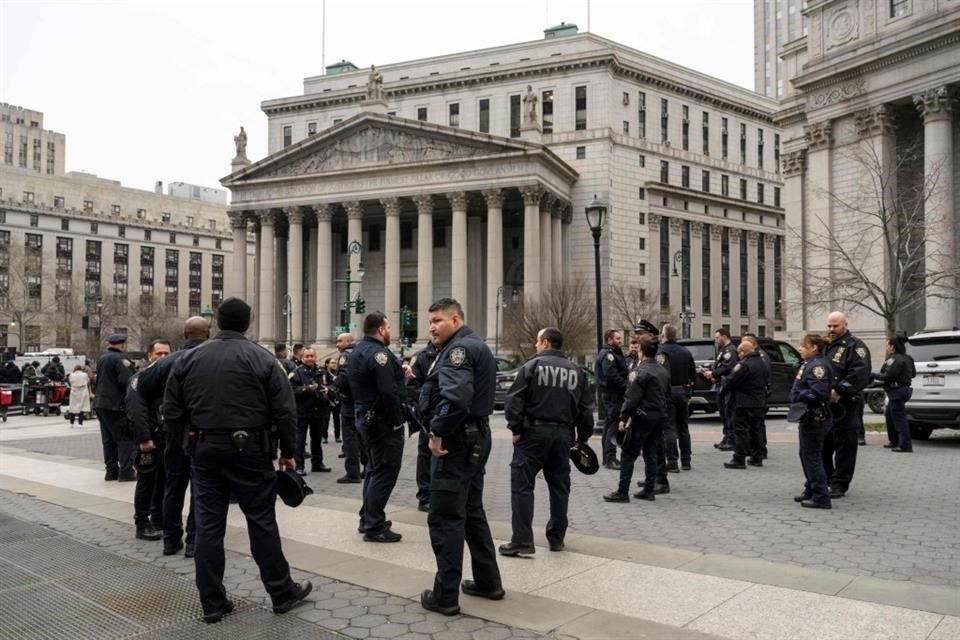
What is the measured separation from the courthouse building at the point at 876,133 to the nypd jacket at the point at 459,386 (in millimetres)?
27074

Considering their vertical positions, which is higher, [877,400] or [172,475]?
[172,475]

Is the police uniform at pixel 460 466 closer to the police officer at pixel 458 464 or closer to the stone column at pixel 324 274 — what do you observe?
the police officer at pixel 458 464

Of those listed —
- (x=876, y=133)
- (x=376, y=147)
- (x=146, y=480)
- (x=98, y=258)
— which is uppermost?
(x=376, y=147)

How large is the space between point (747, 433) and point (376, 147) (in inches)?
1966

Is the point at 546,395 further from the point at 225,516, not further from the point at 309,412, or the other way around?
the point at 309,412

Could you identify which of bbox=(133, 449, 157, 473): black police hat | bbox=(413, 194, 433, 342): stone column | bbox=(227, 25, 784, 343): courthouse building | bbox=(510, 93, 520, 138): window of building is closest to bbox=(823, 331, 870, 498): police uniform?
bbox=(133, 449, 157, 473): black police hat

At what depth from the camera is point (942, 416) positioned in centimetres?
1485

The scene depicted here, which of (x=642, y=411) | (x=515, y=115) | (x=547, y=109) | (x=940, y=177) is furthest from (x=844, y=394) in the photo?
(x=515, y=115)

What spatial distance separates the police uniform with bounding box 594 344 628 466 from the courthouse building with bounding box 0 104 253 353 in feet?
255

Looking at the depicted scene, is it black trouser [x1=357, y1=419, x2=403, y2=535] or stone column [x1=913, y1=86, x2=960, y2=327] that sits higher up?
stone column [x1=913, y1=86, x2=960, y2=327]

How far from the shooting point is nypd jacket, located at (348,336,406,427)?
8102 millimetres

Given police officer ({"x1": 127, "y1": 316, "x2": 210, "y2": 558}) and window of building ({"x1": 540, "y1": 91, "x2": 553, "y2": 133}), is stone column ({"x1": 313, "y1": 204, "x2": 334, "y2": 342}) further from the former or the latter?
police officer ({"x1": 127, "y1": 316, "x2": 210, "y2": 558})

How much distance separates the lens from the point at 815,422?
9086 millimetres

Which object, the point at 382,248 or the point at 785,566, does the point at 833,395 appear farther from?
the point at 382,248
